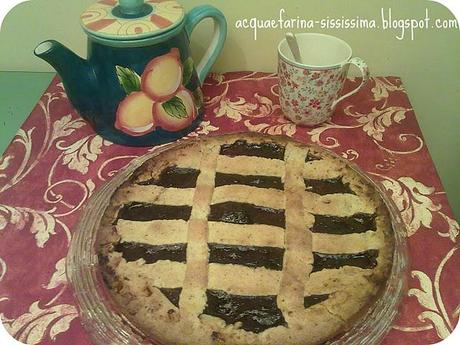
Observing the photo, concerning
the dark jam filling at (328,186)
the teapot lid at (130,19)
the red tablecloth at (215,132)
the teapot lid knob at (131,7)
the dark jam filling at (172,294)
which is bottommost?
the red tablecloth at (215,132)

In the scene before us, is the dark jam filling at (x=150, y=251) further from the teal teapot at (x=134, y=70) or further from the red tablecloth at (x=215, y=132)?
the teal teapot at (x=134, y=70)

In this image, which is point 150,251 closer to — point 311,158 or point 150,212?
point 150,212

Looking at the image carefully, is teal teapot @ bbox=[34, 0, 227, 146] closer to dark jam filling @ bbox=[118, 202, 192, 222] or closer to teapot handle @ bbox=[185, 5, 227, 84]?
teapot handle @ bbox=[185, 5, 227, 84]

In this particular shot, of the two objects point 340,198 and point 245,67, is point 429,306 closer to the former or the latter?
point 340,198

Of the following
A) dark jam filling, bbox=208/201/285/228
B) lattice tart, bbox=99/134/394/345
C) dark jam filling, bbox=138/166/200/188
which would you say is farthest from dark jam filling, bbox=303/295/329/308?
dark jam filling, bbox=138/166/200/188

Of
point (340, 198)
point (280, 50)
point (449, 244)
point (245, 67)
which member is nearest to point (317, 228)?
point (340, 198)

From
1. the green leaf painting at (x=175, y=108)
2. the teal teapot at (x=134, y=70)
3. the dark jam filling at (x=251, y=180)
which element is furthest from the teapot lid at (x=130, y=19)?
the dark jam filling at (x=251, y=180)

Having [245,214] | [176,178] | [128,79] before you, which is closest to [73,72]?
[128,79]
